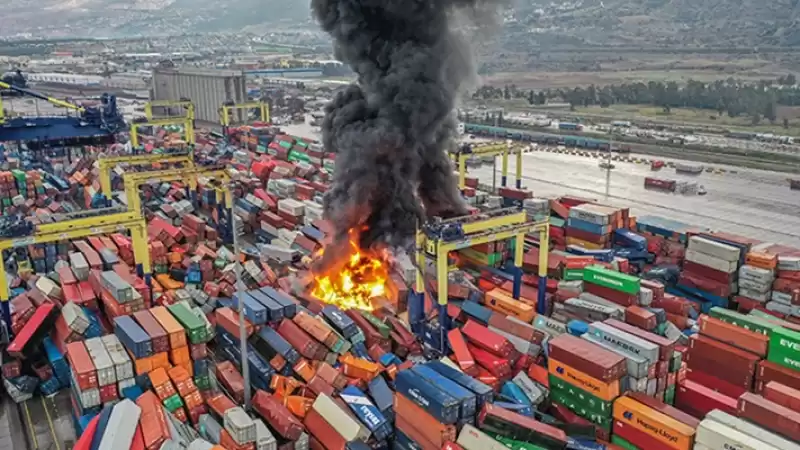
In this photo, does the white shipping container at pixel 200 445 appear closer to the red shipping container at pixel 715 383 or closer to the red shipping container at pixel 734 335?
the red shipping container at pixel 715 383

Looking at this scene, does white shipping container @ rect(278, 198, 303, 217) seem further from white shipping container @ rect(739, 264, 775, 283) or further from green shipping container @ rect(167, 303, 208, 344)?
white shipping container @ rect(739, 264, 775, 283)

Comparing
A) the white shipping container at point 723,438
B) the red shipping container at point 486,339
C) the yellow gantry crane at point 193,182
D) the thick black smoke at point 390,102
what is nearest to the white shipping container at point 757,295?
the red shipping container at point 486,339

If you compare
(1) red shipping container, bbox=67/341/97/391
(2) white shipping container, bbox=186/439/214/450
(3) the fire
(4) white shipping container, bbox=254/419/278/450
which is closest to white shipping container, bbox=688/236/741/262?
(3) the fire

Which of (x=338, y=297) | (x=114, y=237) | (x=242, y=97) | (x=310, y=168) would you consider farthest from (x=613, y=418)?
(x=242, y=97)

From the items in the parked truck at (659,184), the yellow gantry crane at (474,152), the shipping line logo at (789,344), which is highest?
the yellow gantry crane at (474,152)

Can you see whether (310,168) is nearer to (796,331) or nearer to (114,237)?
(114,237)

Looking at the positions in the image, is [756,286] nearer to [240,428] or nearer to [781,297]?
[781,297]

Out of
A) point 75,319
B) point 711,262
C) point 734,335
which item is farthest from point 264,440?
point 711,262
